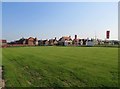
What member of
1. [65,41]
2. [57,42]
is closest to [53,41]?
[57,42]

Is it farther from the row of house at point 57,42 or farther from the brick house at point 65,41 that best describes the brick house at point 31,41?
the brick house at point 65,41

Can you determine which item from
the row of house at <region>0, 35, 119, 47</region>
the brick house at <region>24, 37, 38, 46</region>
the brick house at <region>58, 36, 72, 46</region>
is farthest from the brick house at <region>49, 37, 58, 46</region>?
the brick house at <region>24, 37, 38, 46</region>

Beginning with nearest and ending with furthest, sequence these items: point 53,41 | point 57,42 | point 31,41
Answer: point 31,41 < point 53,41 < point 57,42

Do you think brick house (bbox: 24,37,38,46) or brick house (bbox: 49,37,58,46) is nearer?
brick house (bbox: 24,37,38,46)

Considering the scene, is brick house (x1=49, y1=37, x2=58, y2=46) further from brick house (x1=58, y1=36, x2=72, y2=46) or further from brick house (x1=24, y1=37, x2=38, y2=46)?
brick house (x1=24, y1=37, x2=38, y2=46)

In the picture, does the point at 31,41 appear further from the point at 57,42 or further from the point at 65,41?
the point at 65,41

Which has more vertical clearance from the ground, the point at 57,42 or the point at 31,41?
the point at 31,41

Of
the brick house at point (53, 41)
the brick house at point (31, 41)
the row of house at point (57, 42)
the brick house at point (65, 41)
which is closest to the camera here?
the brick house at point (65, 41)

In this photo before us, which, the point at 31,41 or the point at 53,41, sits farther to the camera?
the point at 53,41

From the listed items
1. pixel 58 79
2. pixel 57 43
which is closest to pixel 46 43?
pixel 57 43

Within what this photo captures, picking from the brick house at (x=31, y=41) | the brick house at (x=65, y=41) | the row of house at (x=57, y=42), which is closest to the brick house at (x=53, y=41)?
the row of house at (x=57, y=42)

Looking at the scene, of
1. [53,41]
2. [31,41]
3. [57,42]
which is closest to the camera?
[31,41]

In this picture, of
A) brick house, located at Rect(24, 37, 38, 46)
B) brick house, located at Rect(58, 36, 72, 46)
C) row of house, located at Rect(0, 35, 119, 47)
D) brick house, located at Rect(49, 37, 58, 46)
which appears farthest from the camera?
brick house, located at Rect(49, 37, 58, 46)

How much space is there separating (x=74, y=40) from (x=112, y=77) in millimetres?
152204
